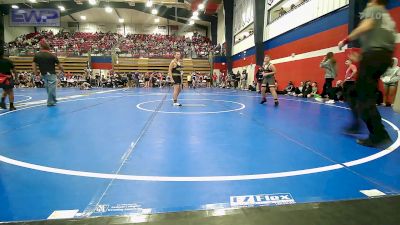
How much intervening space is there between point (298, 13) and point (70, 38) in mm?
30987

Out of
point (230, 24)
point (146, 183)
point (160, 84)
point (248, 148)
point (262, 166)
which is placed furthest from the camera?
point (230, 24)

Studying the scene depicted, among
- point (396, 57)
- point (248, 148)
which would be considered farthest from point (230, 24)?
point (248, 148)

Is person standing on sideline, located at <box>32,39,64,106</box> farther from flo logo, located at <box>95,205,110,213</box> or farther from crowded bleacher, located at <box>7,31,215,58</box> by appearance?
crowded bleacher, located at <box>7,31,215,58</box>

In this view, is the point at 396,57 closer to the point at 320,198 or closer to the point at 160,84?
the point at 320,198

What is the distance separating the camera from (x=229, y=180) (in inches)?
101

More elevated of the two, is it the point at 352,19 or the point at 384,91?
the point at 352,19

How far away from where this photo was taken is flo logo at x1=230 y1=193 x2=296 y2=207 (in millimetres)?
2078

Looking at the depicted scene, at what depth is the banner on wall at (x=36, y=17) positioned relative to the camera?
29016 mm

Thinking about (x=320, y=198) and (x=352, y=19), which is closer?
(x=320, y=198)

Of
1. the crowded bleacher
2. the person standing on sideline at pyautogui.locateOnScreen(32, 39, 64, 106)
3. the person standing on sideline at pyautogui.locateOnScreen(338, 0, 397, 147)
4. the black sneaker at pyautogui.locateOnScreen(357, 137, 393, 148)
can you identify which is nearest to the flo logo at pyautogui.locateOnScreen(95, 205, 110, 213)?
the person standing on sideline at pyautogui.locateOnScreen(338, 0, 397, 147)

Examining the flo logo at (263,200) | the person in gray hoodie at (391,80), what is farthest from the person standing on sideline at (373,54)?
the person in gray hoodie at (391,80)

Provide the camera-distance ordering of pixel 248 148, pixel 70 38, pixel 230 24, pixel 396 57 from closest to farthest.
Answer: pixel 248 148
pixel 396 57
pixel 230 24
pixel 70 38

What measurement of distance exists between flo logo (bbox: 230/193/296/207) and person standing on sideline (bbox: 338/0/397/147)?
205 cm

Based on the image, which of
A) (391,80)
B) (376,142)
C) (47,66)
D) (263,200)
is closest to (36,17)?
(47,66)
